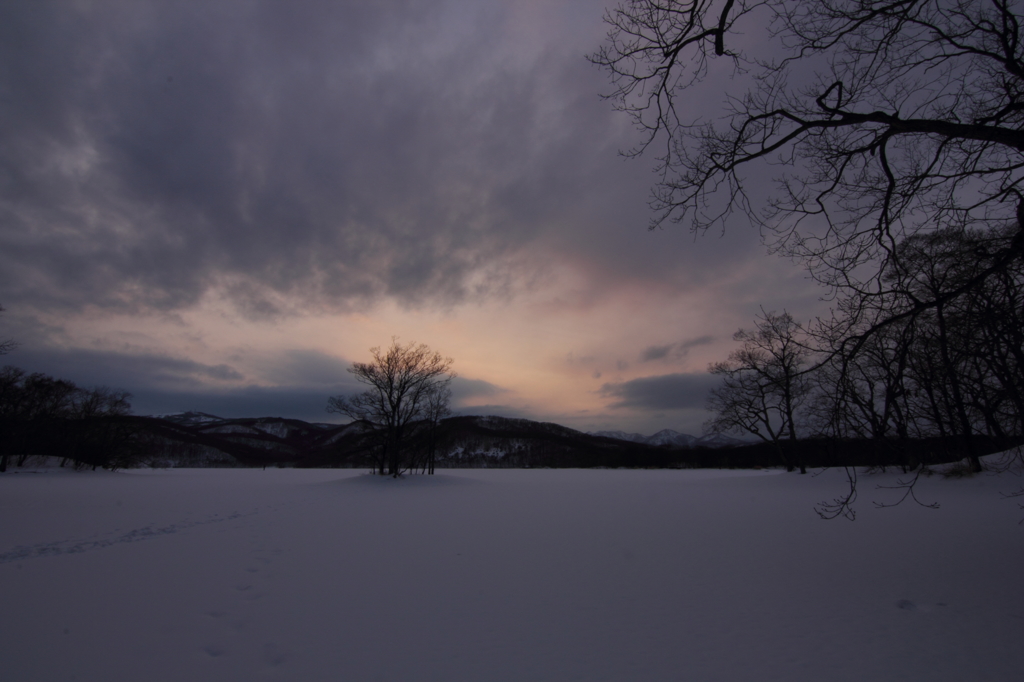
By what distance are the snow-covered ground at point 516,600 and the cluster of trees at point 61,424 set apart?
31.4 m

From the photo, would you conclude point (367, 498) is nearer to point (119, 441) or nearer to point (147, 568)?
point (147, 568)

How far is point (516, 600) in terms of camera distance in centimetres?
531

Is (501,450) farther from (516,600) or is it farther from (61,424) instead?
(516,600)

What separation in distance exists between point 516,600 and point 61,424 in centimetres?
4987

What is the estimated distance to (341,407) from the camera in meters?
27.3

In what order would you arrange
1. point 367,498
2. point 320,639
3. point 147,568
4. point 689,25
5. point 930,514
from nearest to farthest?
point 689,25, point 320,639, point 147,568, point 930,514, point 367,498

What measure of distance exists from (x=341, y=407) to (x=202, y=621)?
2417cm

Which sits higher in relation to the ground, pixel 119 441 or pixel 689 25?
pixel 689 25

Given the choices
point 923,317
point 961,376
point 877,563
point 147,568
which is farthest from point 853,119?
point 147,568

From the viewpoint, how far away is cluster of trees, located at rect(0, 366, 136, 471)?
30594 millimetres

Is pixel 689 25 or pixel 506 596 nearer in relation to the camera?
pixel 689 25

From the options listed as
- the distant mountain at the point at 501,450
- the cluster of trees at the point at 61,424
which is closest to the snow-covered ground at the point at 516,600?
the cluster of trees at the point at 61,424

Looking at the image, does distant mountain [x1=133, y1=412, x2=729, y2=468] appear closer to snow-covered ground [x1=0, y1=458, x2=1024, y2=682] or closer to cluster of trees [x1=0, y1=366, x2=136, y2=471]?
cluster of trees [x1=0, y1=366, x2=136, y2=471]

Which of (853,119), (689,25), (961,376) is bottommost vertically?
(961,376)
